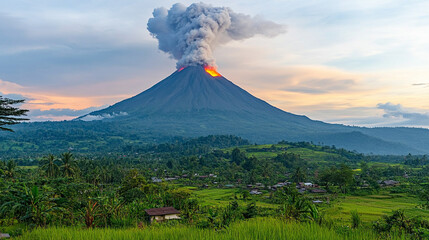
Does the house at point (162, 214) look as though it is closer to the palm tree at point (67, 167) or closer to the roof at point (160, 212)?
the roof at point (160, 212)

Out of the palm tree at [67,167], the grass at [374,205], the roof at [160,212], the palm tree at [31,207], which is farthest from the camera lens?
the palm tree at [67,167]

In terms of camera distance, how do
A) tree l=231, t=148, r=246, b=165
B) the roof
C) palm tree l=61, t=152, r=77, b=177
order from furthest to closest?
tree l=231, t=148, r=246, b=165
palm tree l=61, t=152, r=77, b=177
the roof

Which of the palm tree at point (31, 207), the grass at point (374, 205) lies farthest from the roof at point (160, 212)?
the grass at point (374, 205)

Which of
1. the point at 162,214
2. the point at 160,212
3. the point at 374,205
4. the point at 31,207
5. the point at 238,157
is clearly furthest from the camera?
the point at 238,157

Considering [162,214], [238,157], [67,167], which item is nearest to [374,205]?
[162,214]

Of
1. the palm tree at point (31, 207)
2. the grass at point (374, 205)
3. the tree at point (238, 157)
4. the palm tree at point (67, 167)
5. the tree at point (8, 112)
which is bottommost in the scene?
the grass at point (374, 205)

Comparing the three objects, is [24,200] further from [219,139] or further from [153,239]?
[219,139]

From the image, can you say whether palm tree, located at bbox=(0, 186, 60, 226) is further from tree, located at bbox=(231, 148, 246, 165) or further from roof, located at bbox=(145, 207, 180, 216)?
tree, located at bbox=(231, 148, 246, 165)

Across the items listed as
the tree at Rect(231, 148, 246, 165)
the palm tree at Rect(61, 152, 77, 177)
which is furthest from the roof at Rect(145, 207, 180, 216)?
the tree at Rect(231, 148, 246, 165)

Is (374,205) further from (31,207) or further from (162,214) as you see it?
(31,207)

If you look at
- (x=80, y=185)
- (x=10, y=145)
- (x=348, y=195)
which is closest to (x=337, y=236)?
(x=80, y=185)

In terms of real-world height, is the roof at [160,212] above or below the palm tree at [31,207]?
below
